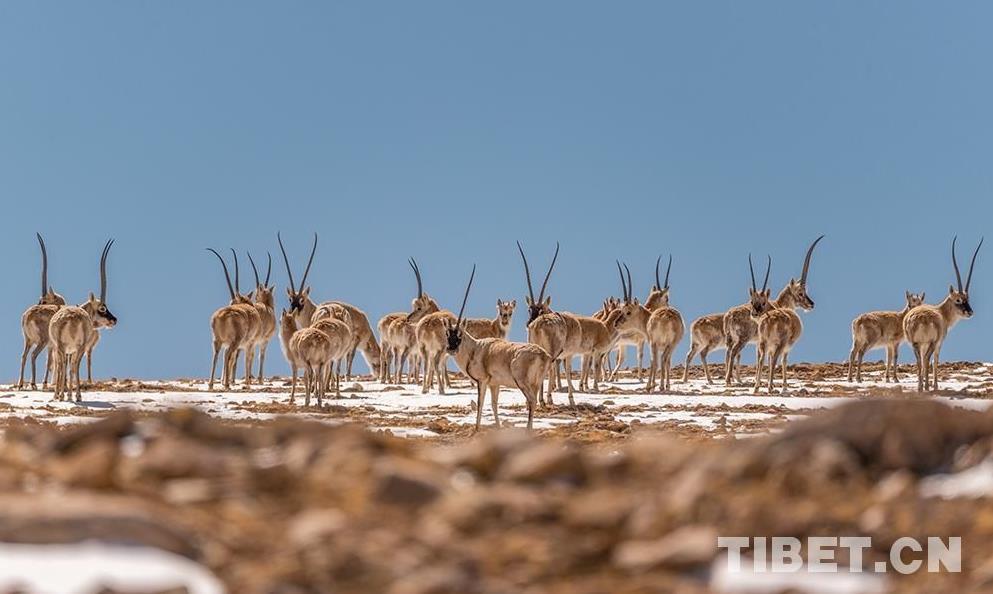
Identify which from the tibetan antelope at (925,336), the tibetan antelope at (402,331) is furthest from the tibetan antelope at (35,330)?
the tibetan antelope at (925,336)

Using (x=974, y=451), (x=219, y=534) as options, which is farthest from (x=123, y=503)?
(x=974, y=451)

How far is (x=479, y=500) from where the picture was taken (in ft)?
17.2

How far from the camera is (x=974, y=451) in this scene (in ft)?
20.4

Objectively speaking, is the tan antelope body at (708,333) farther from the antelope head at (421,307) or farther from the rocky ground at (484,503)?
the rocky ground at (484,503)

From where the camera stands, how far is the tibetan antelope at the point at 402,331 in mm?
33938

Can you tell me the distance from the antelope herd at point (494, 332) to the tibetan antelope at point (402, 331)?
3 cm

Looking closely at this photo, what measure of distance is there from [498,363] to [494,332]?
12.1 meters

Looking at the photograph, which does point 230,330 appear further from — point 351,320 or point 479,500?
point 479,500

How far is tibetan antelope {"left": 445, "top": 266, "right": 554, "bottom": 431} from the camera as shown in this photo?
18453 millimetres

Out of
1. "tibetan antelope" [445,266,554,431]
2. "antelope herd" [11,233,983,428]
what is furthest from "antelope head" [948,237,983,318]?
"tibetan antelope" [445,266,554,431]

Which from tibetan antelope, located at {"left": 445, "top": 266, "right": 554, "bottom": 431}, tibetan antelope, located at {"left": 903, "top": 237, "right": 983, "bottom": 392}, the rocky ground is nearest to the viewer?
the rocky ground

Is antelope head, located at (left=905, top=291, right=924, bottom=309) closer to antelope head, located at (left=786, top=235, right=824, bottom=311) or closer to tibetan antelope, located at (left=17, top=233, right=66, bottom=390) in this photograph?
antelope head, located at (left=786, top=235, right=824, bottom=311)

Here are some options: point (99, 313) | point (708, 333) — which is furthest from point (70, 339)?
point (708, 333)

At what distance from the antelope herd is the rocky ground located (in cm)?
1306
